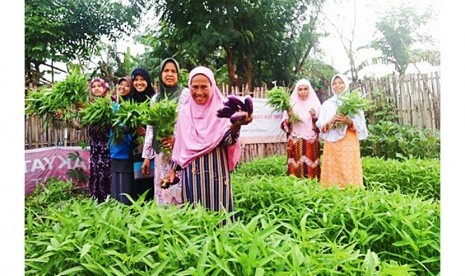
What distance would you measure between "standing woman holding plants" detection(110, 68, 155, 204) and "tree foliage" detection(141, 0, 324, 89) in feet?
1.21

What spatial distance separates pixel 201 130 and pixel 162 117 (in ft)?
0.49

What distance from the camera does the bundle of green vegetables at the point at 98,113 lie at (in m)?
1.69

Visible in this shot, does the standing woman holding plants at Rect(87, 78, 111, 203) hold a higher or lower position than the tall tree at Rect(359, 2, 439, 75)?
lower

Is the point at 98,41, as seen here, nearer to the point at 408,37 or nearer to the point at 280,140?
the point at 408,37

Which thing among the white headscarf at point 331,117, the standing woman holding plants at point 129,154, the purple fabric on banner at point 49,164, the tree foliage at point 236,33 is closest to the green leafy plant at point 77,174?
the purple fabric on banner at point 49,164

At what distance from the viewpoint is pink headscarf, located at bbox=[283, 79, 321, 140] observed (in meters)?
2.68

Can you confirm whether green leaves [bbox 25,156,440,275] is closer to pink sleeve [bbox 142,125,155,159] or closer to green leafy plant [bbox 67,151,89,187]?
pink sleeve [bbox 142,125,155,159]

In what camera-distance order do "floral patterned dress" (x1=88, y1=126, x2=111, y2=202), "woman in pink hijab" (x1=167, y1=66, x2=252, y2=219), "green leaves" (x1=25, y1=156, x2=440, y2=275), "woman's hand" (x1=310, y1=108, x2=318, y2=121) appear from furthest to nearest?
"woman's hand" (x1=310, y1=108, x2=318, y2=121) < "floral patterned dress" (x1=88, y1=126, x2=111, y2=202) < "woman in pink hijab" (x1=167, y1=66, x2=252, y2=219) < "green leaves" (x1=25, y1=156, x2=440, y2=275)

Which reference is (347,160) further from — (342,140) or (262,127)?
(262,127)

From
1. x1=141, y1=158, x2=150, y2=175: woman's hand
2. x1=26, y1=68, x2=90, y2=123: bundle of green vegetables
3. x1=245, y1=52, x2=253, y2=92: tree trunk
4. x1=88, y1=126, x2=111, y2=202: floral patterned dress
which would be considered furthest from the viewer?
x1=245, y1=52, x2=253, y2=92: tree trunk

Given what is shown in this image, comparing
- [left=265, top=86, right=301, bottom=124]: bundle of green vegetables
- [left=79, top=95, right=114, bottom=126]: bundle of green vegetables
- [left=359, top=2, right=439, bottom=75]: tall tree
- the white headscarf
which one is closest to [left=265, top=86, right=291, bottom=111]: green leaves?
[left=265, top=86, right=301, bottom=124]: bundle of green vegetables

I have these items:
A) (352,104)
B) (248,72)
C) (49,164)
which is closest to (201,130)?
(49,164)

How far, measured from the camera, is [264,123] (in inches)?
134

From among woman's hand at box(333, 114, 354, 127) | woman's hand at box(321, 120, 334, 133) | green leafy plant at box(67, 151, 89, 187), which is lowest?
green leafy plant at box(67, 151, 89, 187)
